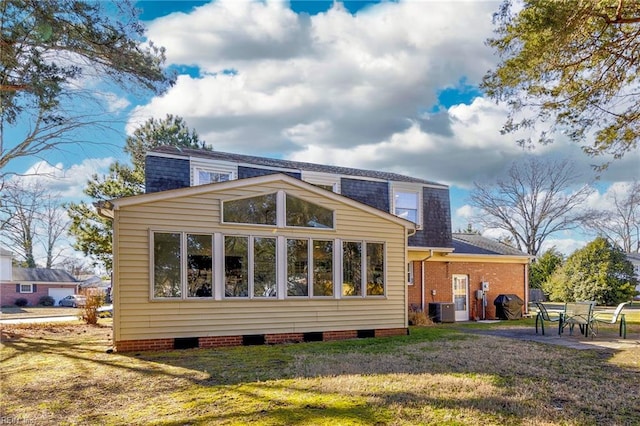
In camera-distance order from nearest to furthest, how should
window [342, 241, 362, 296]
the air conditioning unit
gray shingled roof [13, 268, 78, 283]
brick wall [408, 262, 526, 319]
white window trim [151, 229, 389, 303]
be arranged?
white window trim [151, 229, 389, 303]
window [342, 241, 362, 296]
the air conditioning unit
brick wall [408, 262, 526, 319]
gray shingled roof [13, 268, 78, 283]

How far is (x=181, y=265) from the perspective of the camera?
9.79 m

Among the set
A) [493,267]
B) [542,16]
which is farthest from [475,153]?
[542,16]

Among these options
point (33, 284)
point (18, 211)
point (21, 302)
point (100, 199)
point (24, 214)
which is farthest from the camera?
point (33, 284)

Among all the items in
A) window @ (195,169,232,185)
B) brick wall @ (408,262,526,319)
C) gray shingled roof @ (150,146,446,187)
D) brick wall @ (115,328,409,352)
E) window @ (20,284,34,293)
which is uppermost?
gray shingled roof @ (150,146,446,187)

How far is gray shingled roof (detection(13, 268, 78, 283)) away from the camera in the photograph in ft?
128

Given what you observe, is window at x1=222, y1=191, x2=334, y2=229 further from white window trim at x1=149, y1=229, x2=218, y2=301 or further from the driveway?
the driveway

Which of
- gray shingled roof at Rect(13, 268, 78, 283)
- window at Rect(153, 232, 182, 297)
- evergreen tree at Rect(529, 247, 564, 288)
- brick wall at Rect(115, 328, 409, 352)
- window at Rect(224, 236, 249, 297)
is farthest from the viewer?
gray shingled roof at Rect(13, 268, 78, 283)

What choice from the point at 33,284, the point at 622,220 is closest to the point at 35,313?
the point at 33,284

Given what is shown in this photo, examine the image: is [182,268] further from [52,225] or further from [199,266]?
[52,225]

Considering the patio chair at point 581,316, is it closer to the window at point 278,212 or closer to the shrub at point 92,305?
the window at point 278,212

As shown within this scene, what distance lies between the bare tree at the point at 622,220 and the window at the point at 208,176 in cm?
3073

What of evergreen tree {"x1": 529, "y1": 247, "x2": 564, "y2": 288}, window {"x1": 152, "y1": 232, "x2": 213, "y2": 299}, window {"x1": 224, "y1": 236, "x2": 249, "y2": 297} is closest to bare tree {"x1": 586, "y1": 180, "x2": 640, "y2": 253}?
evergreen tree {"x1": 529, "y1": 247, "x2": 564, "y2": 288}

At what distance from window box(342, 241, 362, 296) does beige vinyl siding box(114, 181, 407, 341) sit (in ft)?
0.66

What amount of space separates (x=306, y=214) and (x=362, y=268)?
2.14 meters
